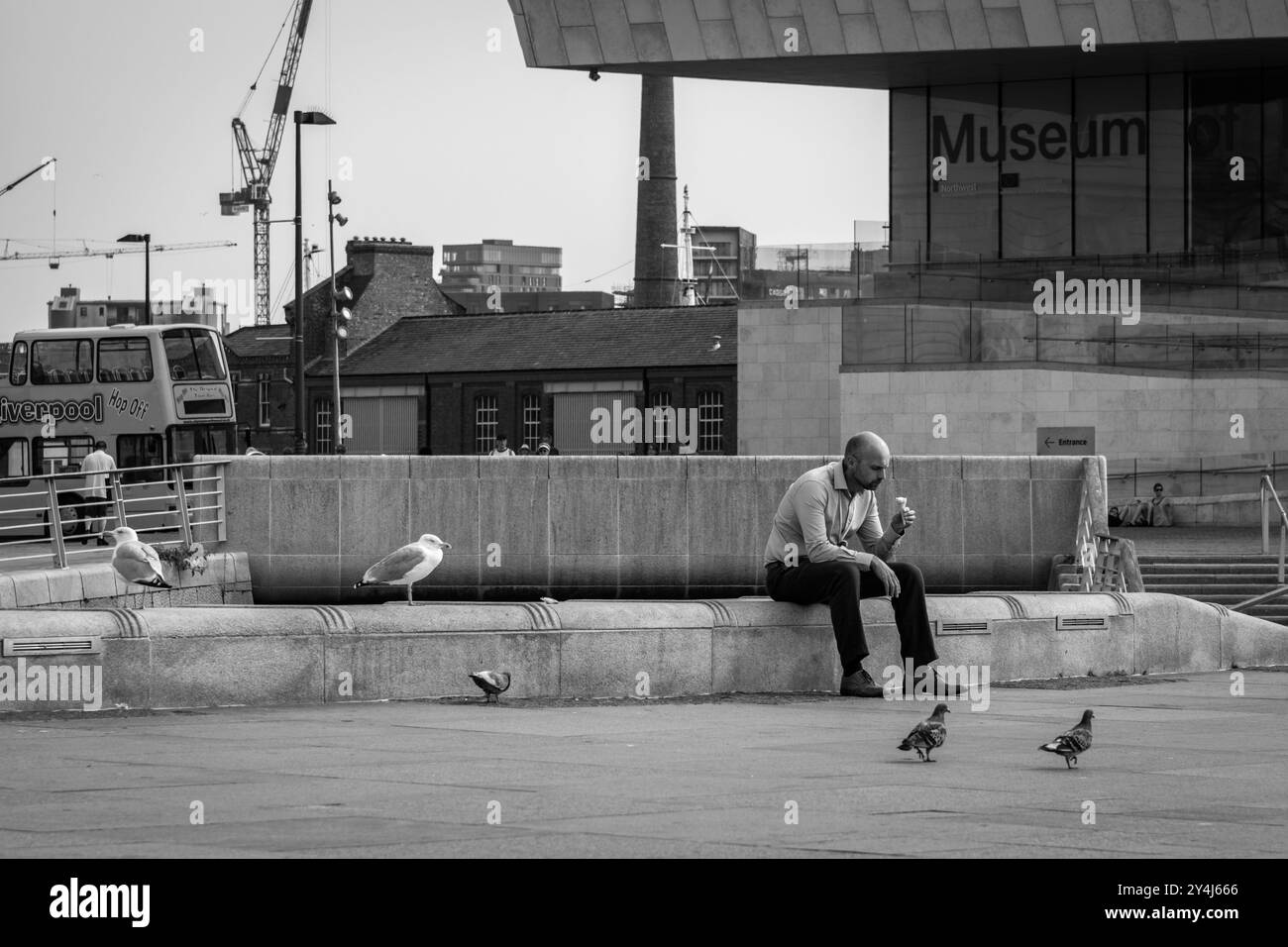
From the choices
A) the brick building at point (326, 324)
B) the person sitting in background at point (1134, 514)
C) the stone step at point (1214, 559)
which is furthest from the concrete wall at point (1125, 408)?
the brick building at point (326, 324)

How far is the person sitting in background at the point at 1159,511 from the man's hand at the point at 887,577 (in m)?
23.6

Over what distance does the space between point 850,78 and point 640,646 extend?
1315 inches

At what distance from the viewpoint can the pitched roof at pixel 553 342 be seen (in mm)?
65938

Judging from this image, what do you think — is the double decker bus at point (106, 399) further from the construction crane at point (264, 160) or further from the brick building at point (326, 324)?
the construction crane at point (264, 160)

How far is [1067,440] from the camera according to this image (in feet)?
117

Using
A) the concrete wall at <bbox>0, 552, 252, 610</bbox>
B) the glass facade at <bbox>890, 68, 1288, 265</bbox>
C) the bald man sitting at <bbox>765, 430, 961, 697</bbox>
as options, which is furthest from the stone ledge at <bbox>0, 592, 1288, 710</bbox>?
the glass facade at <bbox>890, 68, 1288, 265</bbox>

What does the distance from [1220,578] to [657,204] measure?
61.6m

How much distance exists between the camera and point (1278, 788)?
734cm

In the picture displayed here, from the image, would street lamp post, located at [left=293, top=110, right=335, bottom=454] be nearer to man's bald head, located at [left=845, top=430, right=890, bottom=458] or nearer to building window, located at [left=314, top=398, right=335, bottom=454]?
building window, located at [left=314, top=398, right=335, bottom=454]

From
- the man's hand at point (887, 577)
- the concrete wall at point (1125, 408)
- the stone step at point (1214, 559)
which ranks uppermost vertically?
the concrete wall at point (1125, 408)

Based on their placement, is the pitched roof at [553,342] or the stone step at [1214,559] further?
the pitched roof at [553,342]

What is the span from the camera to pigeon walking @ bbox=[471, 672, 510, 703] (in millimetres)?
10391
